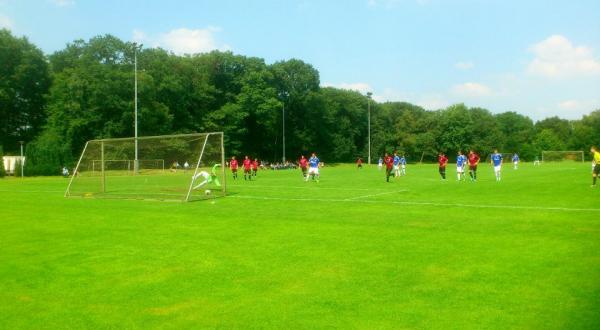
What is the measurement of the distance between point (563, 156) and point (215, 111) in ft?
184

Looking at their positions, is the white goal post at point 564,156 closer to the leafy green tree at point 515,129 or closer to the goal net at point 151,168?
the leafy green tree at point 515,129

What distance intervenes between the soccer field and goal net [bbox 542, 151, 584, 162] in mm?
71718

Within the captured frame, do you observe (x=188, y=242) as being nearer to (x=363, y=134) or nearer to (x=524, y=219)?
(x=524, y=219)

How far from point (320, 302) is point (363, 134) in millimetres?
99872

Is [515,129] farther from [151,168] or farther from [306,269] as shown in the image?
[306,269]

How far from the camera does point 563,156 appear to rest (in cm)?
7988

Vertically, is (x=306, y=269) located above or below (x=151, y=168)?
below

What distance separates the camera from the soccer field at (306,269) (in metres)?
5.61

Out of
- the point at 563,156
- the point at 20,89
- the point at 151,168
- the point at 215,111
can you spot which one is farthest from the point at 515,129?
the point at 151,168

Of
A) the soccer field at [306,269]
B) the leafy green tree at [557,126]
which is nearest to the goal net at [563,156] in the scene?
the leafy green tree at [557,126]

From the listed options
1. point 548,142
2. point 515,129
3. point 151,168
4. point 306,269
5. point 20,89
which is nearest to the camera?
point 306,269

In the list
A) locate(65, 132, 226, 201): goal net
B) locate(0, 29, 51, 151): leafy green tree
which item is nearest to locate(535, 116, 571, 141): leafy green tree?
locate(0, 29, 51, 151): leafy green tree

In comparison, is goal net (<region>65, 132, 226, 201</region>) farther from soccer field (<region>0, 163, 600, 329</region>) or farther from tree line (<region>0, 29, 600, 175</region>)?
tree line (<region>0, 29, 600, 175</region>)

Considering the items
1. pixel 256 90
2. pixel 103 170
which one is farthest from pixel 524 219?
pixel 256 90
